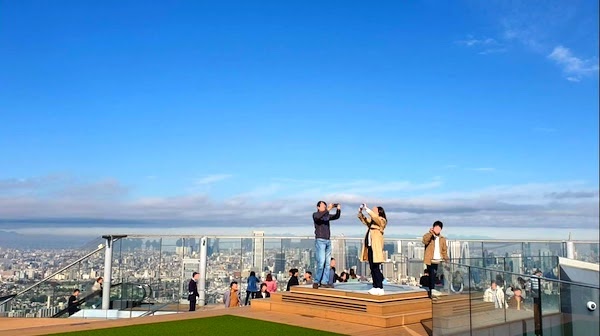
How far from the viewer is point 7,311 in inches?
578

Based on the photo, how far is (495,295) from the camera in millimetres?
7762

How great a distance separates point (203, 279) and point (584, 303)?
12.6 meters

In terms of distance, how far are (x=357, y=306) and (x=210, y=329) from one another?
298 cm

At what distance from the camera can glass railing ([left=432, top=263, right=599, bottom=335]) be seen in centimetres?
659

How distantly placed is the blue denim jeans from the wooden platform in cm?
41

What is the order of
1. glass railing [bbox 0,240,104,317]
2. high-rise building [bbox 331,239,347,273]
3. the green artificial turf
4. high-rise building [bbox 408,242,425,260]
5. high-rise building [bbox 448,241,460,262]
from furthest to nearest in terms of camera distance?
1. high-rise building [bbox 331,239,347,273]
2. high-rise building [bbox 408,242,425,260]
3. high-rise building [bbox 448,241,460,262]
4. glass railing [bbox 0,240,104,317]
5. the green artificial turf

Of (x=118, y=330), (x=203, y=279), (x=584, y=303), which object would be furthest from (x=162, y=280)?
(x=584, y=303)

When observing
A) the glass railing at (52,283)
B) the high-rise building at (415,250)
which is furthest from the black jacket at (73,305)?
the high-rise building at (415,250)

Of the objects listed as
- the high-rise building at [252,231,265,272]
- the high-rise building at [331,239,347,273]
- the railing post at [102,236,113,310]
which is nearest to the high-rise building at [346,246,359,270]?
the high-rise building at [331,239,347,273]

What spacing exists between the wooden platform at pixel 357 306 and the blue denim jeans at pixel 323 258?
0.41 meters

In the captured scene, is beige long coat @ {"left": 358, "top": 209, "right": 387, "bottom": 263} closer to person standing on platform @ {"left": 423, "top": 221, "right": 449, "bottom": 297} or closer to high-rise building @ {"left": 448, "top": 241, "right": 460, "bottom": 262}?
person standing on platform @ {"left": 423, "top": 221, "right": 449, "bottom": 297}

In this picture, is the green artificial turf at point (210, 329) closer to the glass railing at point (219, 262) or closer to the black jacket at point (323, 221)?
the black jacket at point (323, 221)

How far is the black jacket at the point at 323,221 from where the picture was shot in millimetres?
12359

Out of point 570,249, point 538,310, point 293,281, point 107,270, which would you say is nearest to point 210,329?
point 293,281
